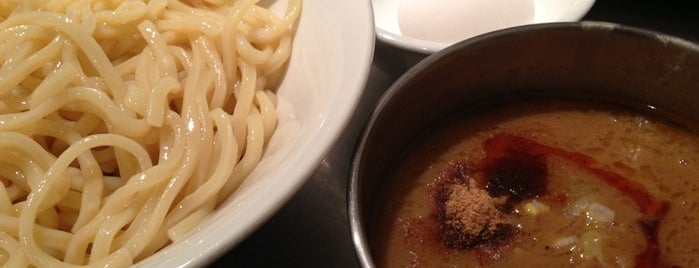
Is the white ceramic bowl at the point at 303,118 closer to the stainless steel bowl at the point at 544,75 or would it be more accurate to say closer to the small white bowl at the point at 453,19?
the stainless steel bowl at the point at 544,75

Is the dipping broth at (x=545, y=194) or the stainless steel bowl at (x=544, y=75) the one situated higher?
the stainless steel bowl at (x=544, y=75)

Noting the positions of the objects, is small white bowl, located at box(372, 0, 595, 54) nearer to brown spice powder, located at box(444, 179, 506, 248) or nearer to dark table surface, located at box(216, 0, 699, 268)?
dark table surface, located at box(216, 0, 699, 268)

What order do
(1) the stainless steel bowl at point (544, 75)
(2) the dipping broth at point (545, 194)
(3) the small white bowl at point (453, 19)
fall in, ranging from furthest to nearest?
1. (3) the small white bowl at point (453, 19)
2. (1) the stainless steel bowl at point (544, 75)
3. (2) the dipping broth at point (545, 194)

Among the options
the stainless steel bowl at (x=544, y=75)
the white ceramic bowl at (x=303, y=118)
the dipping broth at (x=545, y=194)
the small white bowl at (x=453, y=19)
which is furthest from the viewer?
the small white bowl at (x=453, y=19)

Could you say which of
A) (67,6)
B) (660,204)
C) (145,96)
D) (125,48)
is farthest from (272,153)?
(660,204)

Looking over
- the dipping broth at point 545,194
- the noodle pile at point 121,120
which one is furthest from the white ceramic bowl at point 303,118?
the dipping broth at point 545,194

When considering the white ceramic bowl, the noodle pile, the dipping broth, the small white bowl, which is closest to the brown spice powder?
the dipping broth

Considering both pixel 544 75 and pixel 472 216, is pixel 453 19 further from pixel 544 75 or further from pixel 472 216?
pixel 472 216
